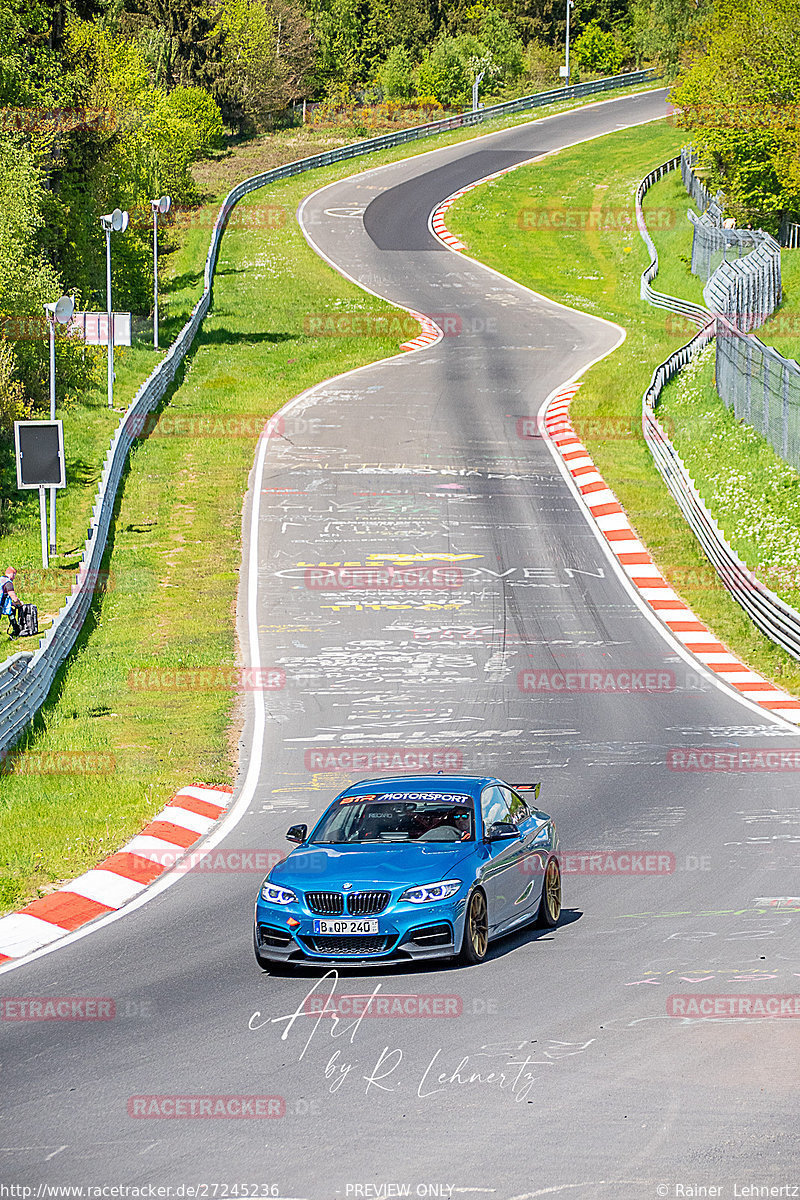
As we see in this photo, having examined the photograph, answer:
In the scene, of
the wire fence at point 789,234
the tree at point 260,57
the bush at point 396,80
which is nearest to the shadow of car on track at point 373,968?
the wire fence at point 789,234

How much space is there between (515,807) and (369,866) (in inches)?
81.5

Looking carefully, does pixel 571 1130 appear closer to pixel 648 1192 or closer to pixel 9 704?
pixel 648 1192

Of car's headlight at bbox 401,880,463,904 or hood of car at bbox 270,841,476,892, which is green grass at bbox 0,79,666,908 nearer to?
hood of car at bbox 270,841,476,892

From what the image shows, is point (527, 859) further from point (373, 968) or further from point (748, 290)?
point (748, 290)

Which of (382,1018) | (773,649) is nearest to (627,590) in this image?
(773,649)

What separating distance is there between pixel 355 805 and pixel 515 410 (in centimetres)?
3166

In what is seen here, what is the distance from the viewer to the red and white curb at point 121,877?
12859 millimetres

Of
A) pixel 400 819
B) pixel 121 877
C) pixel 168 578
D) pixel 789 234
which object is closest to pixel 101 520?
pixel 168 578

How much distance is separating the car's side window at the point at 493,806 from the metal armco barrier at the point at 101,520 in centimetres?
854

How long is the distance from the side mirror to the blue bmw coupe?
1cm

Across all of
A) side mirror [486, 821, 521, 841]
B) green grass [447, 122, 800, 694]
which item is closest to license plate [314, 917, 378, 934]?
side mirror [486, 821, 521, 841]

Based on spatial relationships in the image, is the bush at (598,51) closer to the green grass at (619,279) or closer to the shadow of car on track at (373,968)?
the green grass at (619,279)

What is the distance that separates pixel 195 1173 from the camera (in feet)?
24.5

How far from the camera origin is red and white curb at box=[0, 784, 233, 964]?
12.9 m
